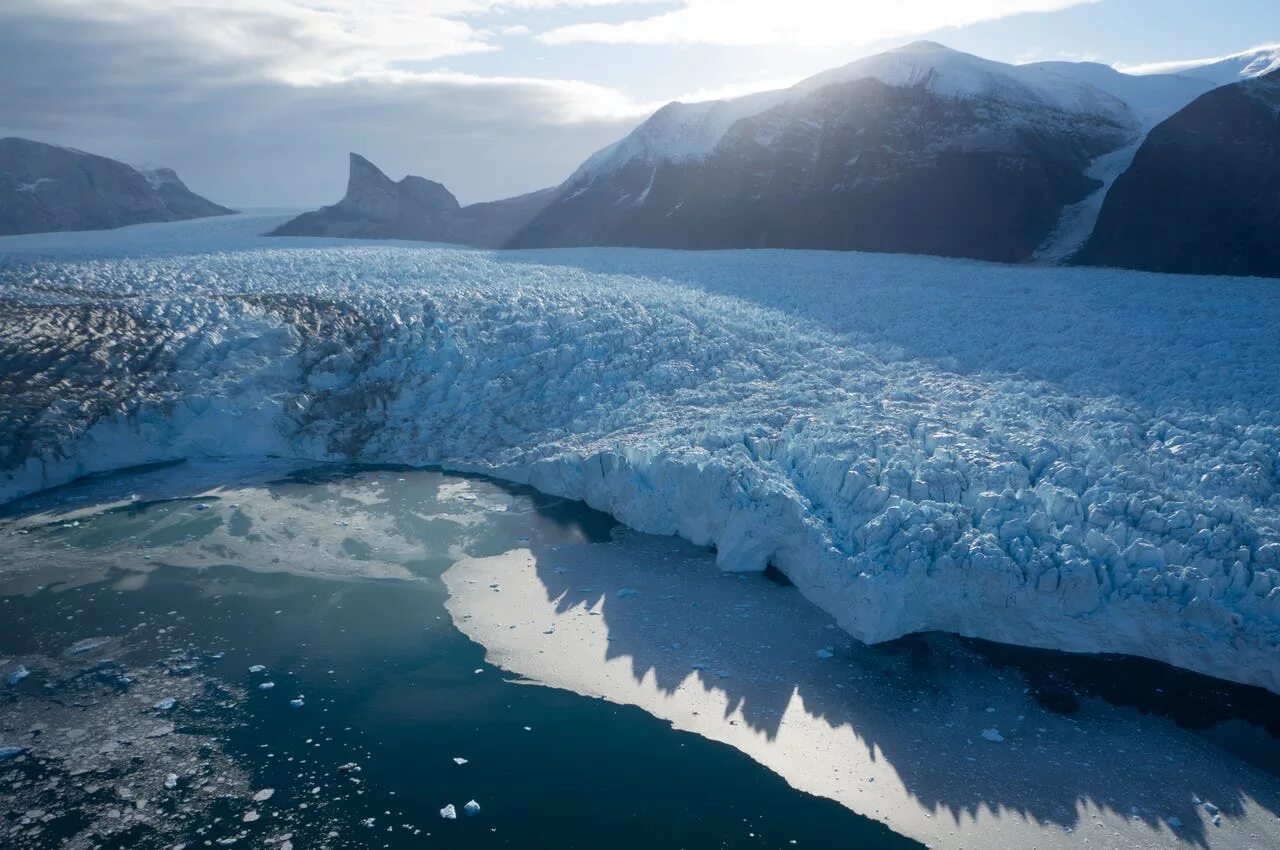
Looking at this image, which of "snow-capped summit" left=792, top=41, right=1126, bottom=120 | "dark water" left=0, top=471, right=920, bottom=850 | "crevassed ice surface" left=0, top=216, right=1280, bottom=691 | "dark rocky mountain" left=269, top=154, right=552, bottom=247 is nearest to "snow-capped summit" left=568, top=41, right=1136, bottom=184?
"snow-capped summit" left=792, top=41, right=1126, bottom=120

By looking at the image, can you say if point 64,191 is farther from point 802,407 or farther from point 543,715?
point 543,715

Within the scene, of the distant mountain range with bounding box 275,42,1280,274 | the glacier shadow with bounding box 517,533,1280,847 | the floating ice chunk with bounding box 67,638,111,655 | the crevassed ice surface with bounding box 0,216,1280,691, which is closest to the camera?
the glacier shadow with bounding box 517,533,1280,847

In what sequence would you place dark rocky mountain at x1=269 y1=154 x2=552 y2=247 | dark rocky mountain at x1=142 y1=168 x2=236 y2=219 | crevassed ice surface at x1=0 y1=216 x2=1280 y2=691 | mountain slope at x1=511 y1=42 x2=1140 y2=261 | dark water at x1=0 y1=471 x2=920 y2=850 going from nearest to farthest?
dark water at x1=0 y1=471 x2=920 y2=850, crevassed ice surface at x1=0 y1=216 x2=1280 y2=691, mountain slope at x1=511 y1=42 x2=1140 y2=261, dark rocky mountain at x1=269 y1=154 x2=552 y2=247, dark rocky mountain at x1=142 y1=168 x2=236 y2=219

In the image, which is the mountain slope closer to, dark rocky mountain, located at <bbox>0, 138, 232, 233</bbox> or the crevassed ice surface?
the crevassed ice surface

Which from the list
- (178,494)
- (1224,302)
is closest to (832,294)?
(1224,302)

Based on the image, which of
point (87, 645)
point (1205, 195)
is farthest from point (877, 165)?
point (87, 645)
